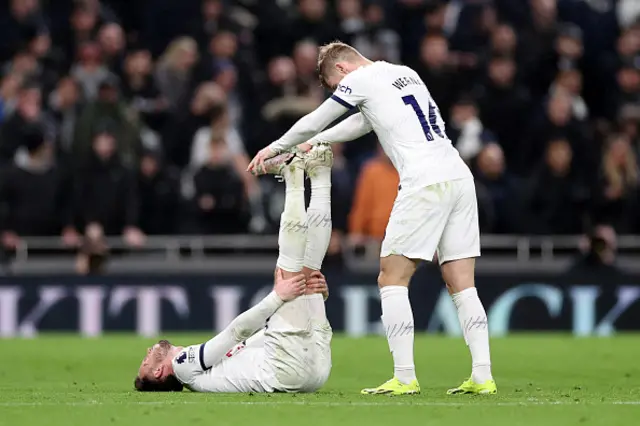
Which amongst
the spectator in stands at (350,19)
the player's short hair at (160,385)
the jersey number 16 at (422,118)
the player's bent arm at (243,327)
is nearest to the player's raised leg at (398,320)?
the player's bent arm at (243,327)

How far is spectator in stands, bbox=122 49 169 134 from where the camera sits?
56.9 feet

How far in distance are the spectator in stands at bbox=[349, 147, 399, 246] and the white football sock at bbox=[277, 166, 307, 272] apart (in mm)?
6570

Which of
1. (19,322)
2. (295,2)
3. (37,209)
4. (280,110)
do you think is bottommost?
(19,322)

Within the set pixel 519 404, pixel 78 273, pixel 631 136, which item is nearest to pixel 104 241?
pixel 78 273

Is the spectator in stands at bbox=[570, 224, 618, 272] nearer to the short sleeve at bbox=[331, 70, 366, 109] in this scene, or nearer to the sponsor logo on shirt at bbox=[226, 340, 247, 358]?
the sponsor logo on shirt at bbox=[226, 340, 247, 358]

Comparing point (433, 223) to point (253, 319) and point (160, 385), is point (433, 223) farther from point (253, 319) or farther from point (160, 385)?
point (160, 385)

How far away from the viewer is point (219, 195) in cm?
1658

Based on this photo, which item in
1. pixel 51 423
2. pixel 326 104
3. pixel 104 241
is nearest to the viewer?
pixel 51 423

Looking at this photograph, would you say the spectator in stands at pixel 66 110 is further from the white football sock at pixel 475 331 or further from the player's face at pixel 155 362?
the white football sock at pixel 475 331

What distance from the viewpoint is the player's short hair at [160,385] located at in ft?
31.9

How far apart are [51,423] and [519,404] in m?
2.71

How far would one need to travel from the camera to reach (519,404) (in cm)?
854

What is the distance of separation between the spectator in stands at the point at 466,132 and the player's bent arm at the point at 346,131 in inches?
273

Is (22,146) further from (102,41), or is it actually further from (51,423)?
(51,423)
